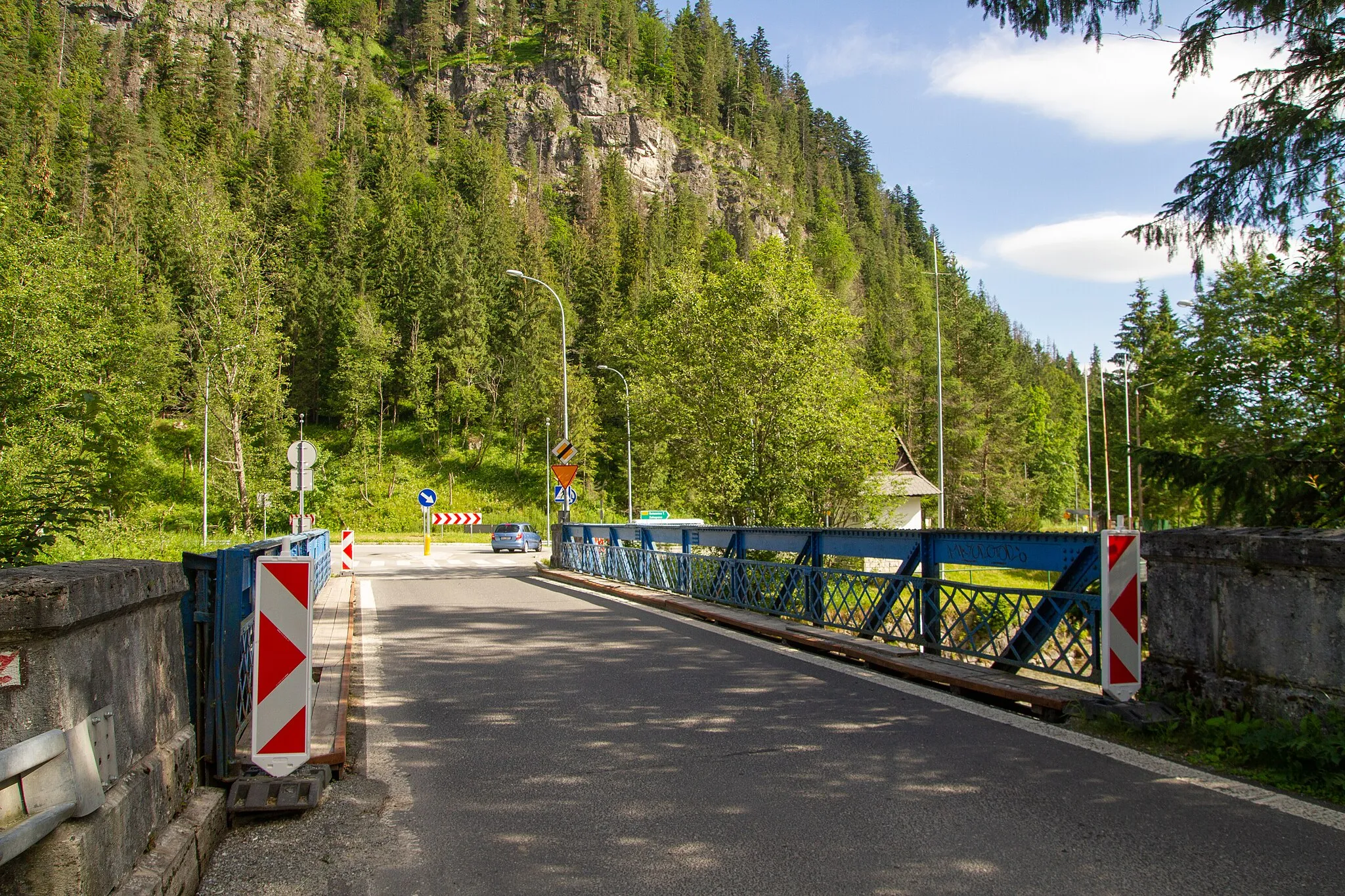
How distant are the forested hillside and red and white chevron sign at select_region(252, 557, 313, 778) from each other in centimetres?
502

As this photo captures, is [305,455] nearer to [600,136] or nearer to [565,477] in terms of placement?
[565,477]

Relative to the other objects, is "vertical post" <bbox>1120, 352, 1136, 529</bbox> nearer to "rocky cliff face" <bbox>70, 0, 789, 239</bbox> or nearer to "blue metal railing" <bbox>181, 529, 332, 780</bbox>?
"blue metal railing" <bbox>181, 529, 332, 780</bbox>

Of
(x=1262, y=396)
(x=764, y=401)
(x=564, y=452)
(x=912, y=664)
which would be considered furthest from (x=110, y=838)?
(x=1262, y=396)

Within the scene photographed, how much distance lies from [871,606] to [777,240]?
18.0m

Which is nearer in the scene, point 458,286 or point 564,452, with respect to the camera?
point 564,452

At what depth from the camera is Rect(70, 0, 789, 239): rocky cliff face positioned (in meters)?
152

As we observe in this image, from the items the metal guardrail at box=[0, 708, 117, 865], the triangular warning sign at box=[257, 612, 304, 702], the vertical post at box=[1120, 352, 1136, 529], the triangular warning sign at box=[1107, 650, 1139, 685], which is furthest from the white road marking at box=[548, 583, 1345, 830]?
the vertical post at box=[1120, 352, 1136, 529]

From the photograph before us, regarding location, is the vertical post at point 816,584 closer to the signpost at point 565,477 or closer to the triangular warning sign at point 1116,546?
the triangular warning sign at point 1116,546

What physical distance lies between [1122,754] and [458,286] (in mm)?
69350

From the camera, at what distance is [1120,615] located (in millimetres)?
6391

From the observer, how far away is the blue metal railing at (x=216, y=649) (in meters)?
4.79

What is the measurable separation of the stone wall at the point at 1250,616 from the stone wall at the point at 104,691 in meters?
5.96

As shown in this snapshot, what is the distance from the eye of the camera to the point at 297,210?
3465 inches

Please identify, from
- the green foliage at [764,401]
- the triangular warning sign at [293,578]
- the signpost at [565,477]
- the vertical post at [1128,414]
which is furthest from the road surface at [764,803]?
the vertical post at [1128,414]
